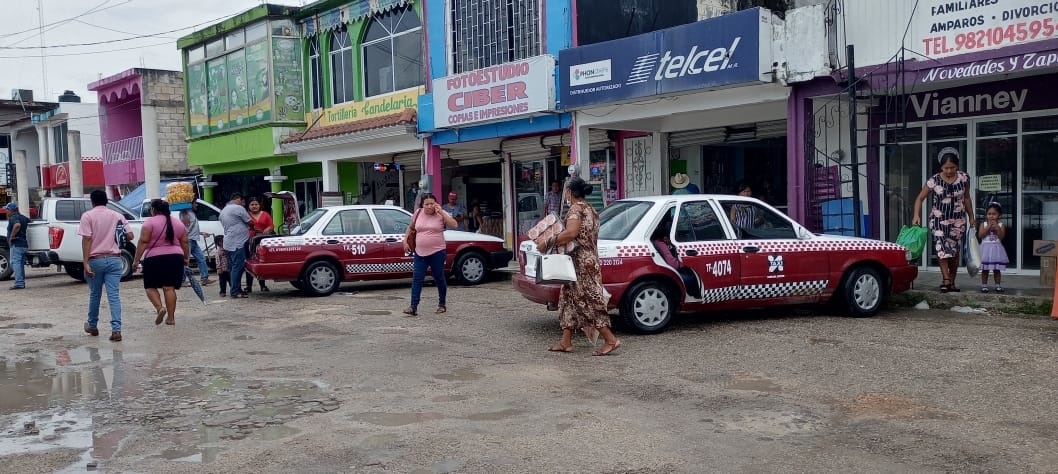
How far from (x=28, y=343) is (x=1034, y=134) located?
13.1 metres

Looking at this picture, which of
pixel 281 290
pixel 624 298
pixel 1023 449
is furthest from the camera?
pixel 281 290

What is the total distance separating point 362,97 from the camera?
22.0m

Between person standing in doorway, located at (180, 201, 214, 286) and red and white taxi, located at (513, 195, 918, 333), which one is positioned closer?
red and white taxi, located at (513, 195, 918, 333)

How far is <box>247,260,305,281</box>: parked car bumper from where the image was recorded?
13.2 m

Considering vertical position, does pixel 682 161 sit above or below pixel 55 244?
above

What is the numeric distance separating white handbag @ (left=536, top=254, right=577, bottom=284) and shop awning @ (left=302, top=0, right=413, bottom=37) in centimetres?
1342

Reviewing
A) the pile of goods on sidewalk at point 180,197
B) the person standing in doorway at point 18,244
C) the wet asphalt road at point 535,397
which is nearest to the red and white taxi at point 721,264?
the wet asphalt road at point 535,397

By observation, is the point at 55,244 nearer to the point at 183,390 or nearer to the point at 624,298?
the point at 183,390

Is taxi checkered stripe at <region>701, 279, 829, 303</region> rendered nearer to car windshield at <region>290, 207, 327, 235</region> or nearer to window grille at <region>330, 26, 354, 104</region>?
car windshield at <region>290, 207, 327, 235</region>

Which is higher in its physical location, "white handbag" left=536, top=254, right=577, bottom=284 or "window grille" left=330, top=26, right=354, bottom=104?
"window grille" left=330, top=26, right=354, bottom=104

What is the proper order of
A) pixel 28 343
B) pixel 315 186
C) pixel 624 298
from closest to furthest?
pixel 624 298 → pixel 28 343 → pixel 315 186

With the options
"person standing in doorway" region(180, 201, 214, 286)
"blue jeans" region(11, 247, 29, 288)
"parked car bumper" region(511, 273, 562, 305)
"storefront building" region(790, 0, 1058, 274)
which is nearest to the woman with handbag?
"parked car bumper" region(511, 273, 562, 305)

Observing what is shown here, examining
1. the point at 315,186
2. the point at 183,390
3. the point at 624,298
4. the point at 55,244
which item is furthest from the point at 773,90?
the point at 315,186

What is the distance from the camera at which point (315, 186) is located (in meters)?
26.3
